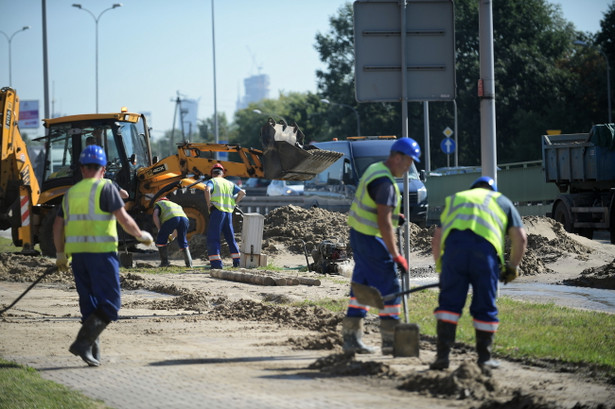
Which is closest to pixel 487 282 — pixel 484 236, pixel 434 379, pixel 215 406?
pixel 484 236

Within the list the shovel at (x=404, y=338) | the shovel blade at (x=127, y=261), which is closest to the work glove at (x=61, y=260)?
the shovel at (x=404, y=338)

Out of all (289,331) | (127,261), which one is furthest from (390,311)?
(127,261)

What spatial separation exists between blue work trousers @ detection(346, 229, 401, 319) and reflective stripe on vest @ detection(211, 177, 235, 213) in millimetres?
9602

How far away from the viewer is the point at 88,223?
8.66 metres

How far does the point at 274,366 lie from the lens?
8258 millimetres

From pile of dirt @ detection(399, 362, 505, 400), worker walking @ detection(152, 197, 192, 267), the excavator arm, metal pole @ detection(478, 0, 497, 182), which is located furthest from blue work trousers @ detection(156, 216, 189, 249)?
pile of dirt @ detection(399, 362, 505, 400)

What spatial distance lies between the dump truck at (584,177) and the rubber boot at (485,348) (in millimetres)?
15246

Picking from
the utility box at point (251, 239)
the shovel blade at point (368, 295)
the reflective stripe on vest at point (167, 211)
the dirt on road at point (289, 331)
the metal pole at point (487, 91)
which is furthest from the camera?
the reflective stripe on vest at point (167, 211)

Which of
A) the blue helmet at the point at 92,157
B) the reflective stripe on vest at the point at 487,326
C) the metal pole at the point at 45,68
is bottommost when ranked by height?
the reflective stripe on vest at the point at 487,326

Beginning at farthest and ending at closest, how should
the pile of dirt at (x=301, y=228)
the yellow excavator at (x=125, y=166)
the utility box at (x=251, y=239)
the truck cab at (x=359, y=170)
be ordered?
the truck cab at (x=359, y=170)
the pile of dirt at (x=301, y=228)
the yellow excavator at (x=125, y=166)
the utility box at (x=251, y=239)

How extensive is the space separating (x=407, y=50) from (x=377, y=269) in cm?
378

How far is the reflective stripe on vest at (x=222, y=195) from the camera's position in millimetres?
18156

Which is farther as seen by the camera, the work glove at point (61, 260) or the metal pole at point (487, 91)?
the metal pole at point (487, 91)

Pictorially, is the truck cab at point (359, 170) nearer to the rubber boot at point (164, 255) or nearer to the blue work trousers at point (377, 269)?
the rubber boot at point (164, 255)
